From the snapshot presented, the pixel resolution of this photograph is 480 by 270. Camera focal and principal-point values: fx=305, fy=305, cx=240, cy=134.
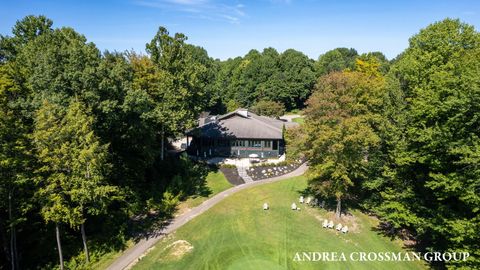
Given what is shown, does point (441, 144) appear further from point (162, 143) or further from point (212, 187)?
point (162, 143)

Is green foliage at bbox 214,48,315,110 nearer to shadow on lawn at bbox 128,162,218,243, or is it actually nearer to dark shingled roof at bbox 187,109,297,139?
dark shingled roof at bbox 187,109,297,139

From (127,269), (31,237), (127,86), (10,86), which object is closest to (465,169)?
(127,269)

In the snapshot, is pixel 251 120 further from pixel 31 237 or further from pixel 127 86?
pixel 31 237

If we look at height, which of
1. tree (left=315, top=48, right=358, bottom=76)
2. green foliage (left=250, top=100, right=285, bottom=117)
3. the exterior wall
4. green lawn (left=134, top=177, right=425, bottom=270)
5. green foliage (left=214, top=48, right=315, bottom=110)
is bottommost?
green lawn (left=134, top=177, right=425, bottom=270)

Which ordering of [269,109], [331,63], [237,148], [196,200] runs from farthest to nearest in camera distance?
[331,63]
[269,109]
[237,148]
[196,200]

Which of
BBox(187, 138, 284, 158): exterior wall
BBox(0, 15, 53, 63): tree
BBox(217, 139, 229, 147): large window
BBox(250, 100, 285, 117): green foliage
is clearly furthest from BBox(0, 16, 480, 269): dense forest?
BBox(250, 100, 285, 117): green foliage

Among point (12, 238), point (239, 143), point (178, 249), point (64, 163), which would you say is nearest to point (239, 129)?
point (239, 143)
